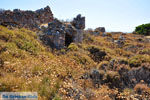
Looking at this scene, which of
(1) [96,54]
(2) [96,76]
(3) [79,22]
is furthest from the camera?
(3) [79,22]

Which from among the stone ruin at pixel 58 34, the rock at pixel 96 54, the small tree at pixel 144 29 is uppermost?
the small tree at pixel 144 29

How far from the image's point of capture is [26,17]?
12.0 m

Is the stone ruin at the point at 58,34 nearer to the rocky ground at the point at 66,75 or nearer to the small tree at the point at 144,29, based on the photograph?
Result: the rocky ground at the point at 66,75

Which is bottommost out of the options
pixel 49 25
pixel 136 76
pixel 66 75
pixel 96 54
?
pixel 136 76

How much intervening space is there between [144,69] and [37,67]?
5985 millimetres

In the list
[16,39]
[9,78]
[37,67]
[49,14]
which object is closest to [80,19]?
[49,14]

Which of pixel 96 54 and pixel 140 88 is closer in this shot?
pixel 140 88

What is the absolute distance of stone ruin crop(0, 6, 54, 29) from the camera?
10344 mm

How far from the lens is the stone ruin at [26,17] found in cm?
1034

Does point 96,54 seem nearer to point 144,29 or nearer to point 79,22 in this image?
point 79,22

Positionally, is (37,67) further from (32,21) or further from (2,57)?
(32,21)

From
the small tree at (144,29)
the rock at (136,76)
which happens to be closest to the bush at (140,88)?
the rock at (136,76)

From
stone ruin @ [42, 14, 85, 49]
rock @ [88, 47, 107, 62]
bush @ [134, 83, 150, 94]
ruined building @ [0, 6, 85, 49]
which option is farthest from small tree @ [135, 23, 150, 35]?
bush @ [134, 83, 150, 94]

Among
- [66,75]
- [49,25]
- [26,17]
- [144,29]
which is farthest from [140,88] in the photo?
[144,29]
